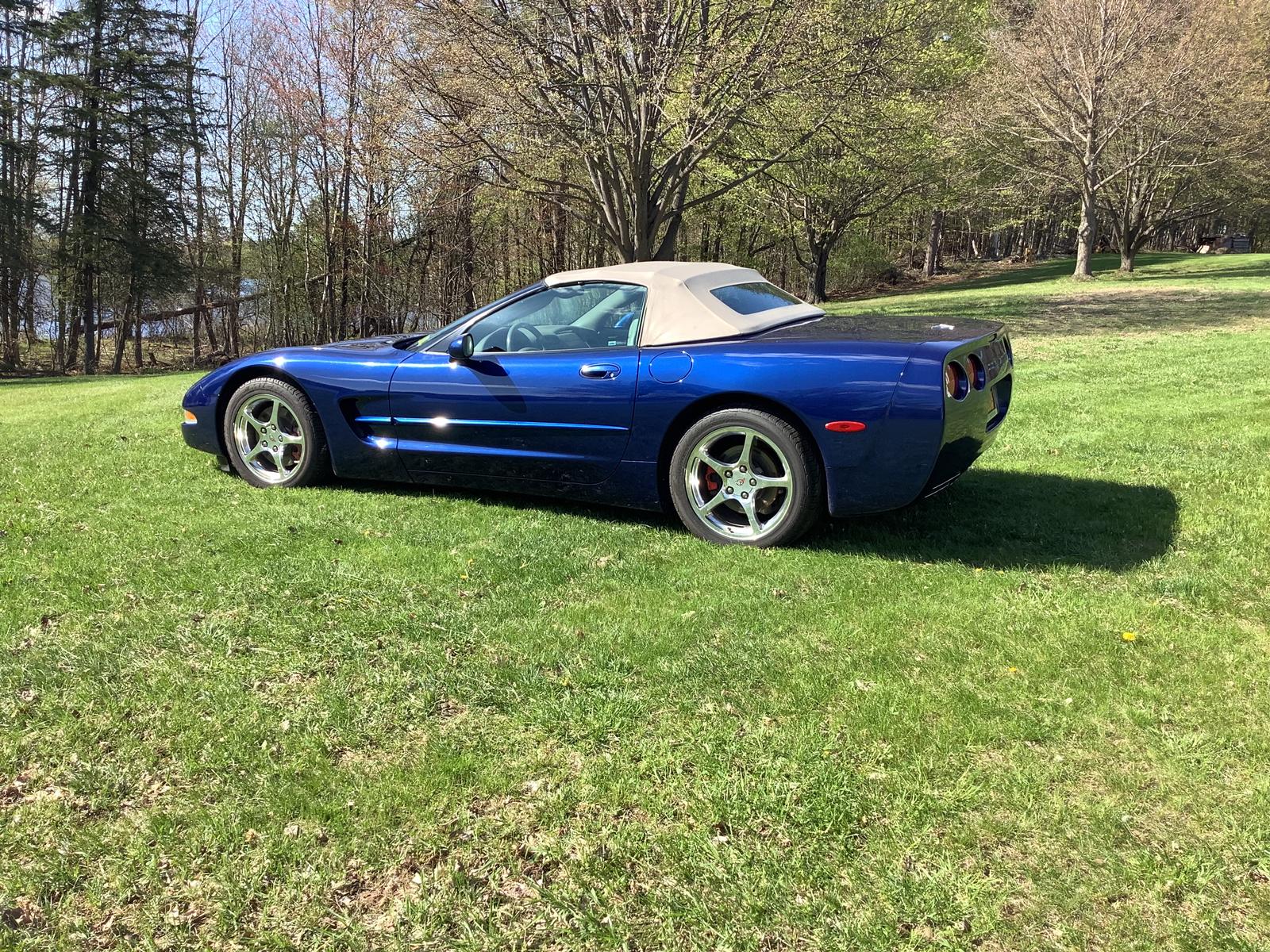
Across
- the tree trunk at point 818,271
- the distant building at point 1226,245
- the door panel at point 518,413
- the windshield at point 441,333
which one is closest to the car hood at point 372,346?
the windshield at point 441,333

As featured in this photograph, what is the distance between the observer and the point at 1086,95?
24156 mm

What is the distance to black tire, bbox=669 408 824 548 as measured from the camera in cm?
383

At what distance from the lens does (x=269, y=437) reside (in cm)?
519

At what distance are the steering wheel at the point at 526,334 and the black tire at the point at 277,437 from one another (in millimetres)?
1347

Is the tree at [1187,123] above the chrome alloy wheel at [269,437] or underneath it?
above

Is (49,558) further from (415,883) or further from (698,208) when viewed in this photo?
(698,208)

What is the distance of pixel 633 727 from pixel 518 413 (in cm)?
231

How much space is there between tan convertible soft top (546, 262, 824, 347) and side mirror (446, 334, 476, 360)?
0.57 metres

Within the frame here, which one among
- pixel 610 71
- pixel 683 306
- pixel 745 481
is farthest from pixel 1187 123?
pixel 745 481

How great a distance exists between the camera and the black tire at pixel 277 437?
5.05 m

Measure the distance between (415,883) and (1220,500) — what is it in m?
4.50

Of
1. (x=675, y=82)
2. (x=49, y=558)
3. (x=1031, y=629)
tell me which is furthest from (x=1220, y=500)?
(x=675, y=82)

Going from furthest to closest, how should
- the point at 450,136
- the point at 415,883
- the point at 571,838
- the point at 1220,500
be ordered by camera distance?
the point at 450,136
the point at 1220,500
the point at 571,838
the point at 415,883

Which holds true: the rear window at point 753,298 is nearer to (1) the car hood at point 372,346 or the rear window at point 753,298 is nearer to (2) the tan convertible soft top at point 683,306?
(2) the tan convertible soft top at point 683,306
